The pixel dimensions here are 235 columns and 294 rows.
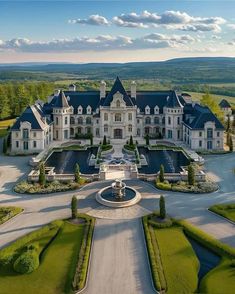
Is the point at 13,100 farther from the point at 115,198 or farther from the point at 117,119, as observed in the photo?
the point at 115,198

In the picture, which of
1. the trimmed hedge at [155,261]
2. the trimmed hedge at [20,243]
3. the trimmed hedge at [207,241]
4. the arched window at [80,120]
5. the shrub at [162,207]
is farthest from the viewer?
the arched window at [80,120]

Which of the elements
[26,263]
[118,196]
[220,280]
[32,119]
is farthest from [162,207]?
[32,119]

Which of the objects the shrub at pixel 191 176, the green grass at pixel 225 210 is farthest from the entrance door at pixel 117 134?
the green grass at pixel 225 210

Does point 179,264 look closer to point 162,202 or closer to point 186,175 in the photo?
point 162,202

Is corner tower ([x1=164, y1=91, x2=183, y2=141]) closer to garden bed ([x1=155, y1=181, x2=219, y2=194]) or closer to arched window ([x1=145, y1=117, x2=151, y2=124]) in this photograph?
arched window ([x1=145, y1=117, x2=151, y2=124])

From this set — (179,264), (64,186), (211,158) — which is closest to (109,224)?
(179,264)

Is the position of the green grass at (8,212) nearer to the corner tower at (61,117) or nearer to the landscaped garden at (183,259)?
the landscaped garden at (183,259)
